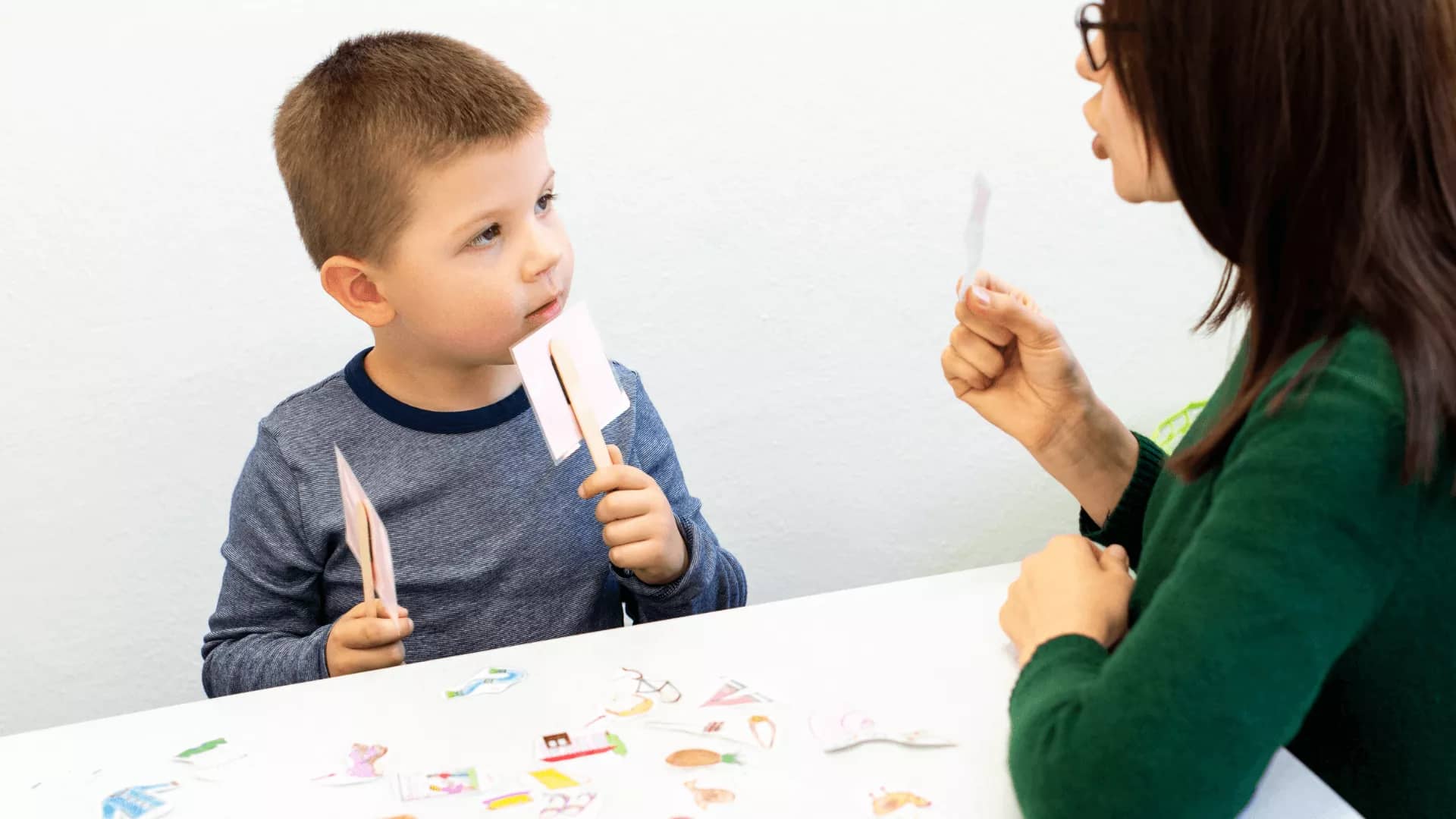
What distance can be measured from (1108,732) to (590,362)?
525 millimetres

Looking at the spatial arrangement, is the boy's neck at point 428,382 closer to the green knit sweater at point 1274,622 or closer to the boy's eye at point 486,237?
the boy's eye at point 486,237

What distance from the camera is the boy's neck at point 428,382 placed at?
1219mm

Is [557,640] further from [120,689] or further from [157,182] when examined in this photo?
[120,689]

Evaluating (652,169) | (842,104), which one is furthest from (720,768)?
(842,104)

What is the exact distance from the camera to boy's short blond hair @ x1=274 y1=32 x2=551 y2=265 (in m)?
1.12

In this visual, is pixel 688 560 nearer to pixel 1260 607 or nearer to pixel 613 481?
pixel 613 481

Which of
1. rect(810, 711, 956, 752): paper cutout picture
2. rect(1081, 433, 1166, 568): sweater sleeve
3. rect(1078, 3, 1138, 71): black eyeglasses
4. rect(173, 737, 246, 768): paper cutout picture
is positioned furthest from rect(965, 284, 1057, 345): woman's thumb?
rect(173, 737, 246, 768): paper cutout picture

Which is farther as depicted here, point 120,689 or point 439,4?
point 120,689

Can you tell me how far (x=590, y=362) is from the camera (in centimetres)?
101

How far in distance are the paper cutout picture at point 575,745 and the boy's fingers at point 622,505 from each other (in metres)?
0.26

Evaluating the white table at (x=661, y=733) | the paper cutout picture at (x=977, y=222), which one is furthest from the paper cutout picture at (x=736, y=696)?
the paper cutout picture at (x=977, y=222)

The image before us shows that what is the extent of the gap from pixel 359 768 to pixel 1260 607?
544mm

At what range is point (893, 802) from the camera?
2.36 ft

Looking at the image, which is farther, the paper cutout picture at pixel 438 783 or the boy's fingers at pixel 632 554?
the boy's fingers at pixel 632 554
